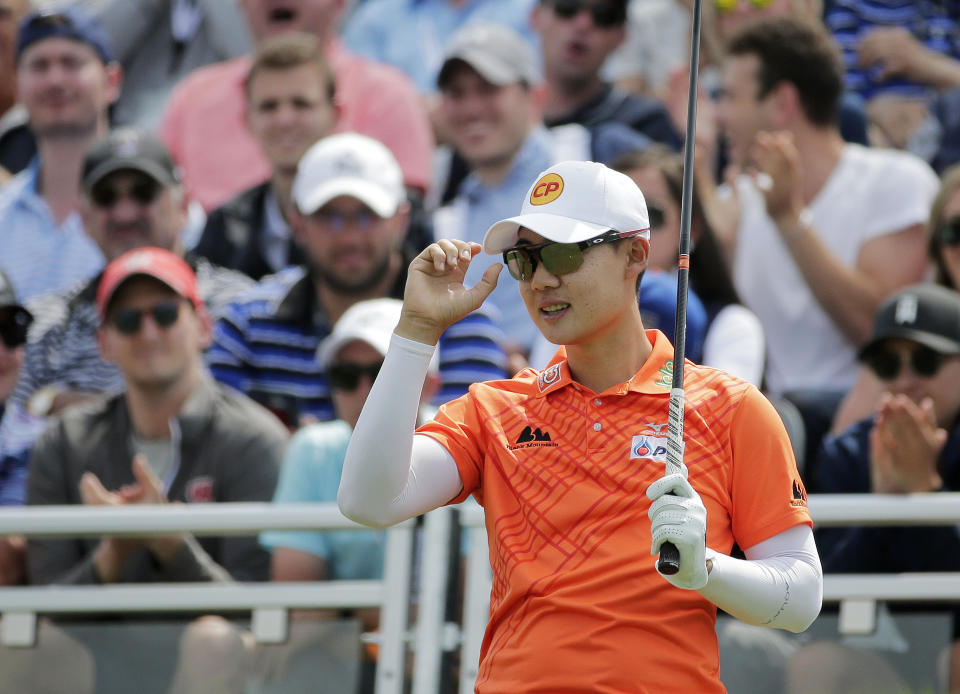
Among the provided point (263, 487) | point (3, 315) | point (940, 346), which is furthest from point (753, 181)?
point (3, 315)

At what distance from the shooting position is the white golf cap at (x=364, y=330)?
19.5 ft

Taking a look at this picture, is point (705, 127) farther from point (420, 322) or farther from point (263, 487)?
point (420, 322)

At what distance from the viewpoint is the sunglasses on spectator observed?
20.9 ft

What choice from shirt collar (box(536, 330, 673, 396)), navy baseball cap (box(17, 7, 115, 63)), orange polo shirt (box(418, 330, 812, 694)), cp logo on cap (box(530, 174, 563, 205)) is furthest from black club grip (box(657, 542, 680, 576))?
navy baseball cap (box(17, 7, 115, 63))

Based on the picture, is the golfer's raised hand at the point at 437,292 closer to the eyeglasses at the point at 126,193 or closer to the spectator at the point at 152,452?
the spectator at the point at 152,452

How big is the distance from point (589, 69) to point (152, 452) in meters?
3.85

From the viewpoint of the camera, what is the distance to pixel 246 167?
903 centimetres

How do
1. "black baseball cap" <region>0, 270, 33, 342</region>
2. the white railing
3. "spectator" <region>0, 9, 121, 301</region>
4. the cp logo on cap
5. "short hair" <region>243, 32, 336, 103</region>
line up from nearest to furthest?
the cp logo on cap
the white railing
"black baseball cap" <region>0, 270, 33, 342</region>
"short hair" <region>243, 32, 336, 103</region>
"spectator" <region>0, 9, 121, 301</region>

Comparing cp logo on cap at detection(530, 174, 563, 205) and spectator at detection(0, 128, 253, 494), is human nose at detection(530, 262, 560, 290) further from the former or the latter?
spectator at detection(0, 128, 253, 494)

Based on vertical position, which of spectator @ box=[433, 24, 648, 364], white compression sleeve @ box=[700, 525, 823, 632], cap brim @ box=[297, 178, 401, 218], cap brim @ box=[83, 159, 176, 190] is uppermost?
spectator @ box=[433, 24, 648, 364]

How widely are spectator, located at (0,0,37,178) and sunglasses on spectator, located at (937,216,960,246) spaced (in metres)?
5.69

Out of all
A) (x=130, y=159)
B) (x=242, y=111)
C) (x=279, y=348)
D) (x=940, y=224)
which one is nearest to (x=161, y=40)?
(x=242, y=111)

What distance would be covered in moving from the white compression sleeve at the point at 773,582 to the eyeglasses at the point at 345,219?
4.05 metres

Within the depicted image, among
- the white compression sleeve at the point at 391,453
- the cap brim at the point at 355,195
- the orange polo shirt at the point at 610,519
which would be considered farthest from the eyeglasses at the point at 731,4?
the white compression sleeve at the point at 391,453
